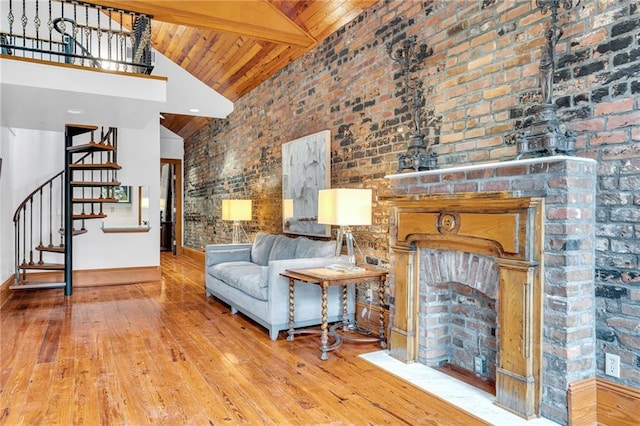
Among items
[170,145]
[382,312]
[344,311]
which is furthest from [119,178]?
[382,312]

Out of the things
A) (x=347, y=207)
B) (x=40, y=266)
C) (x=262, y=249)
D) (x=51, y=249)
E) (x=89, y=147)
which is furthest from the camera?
(x=51, y=249)

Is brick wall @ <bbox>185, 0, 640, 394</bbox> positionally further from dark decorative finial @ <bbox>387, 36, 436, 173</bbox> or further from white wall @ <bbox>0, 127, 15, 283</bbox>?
white wall @ <bbox>0, 127, 15, 283</bbox>

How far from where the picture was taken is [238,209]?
21.3 ft

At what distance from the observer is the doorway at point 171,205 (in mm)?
10750

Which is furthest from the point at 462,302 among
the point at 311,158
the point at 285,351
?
the point at 311,158

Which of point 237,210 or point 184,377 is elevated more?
point 237,210

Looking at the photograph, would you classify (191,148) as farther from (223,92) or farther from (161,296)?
(161,296)

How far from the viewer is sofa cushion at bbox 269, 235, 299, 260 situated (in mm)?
4828

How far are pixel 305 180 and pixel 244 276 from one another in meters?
1.44

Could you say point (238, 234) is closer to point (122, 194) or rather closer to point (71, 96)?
point (122, 194)

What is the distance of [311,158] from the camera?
16.5 ft

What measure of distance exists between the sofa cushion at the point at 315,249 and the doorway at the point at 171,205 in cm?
688

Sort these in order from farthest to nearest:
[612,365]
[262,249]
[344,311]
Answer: [262,249], [344,311], [612,365]

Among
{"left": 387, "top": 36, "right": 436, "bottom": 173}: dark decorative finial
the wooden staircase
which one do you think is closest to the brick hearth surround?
{"left": 387, "top": 36, "right": 436, "bottom": 173}: dark decorative finial
